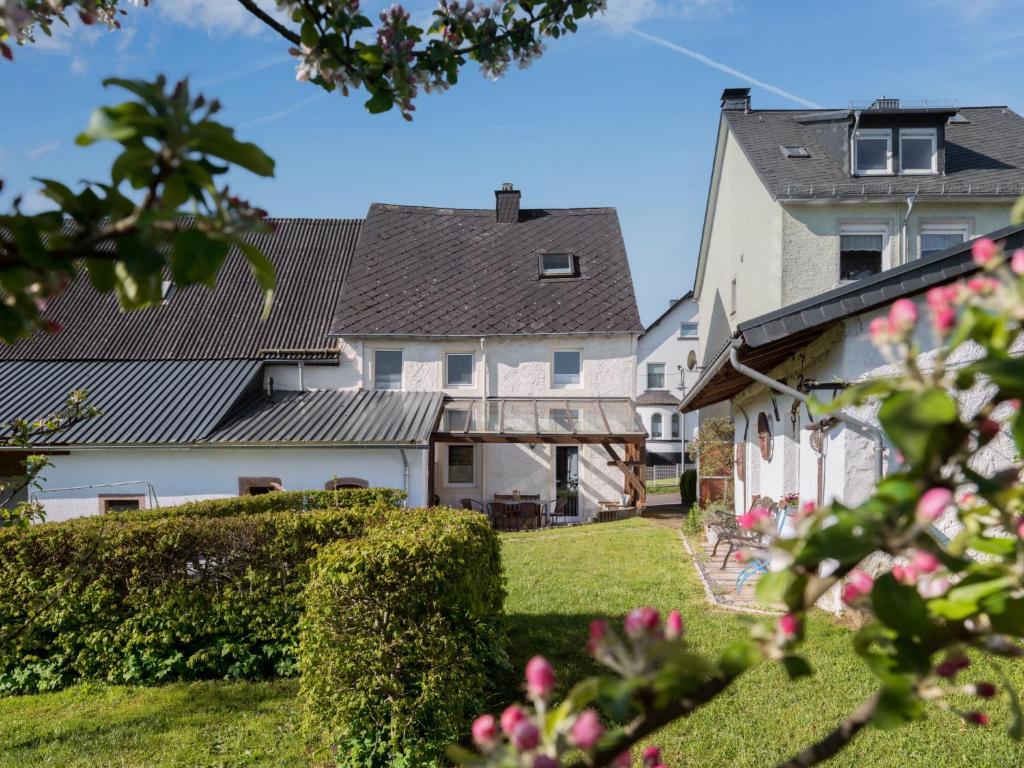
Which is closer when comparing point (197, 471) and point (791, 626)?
point (791, 626)

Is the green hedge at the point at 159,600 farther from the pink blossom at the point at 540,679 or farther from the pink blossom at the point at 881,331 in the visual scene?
the pink blossom at the point at 881,331

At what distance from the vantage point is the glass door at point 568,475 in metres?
23.6

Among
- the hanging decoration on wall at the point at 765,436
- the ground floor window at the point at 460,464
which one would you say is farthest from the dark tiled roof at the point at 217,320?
the hanging decoration on wall at the point at 765,436

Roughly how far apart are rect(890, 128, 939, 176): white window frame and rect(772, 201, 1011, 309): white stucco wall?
2.93ft

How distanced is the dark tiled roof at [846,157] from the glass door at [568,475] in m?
10.4

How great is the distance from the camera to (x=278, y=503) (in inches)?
471

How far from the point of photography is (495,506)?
22031mm

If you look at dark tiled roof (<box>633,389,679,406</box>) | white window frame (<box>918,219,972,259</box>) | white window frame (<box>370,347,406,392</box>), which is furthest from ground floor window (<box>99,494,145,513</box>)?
dark tiled roof (<box>633,389,679,406</box>)

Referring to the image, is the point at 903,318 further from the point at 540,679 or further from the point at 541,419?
the point at 541,419

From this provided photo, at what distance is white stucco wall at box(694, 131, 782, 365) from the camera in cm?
1565

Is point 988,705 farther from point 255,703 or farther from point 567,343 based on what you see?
point 567,343

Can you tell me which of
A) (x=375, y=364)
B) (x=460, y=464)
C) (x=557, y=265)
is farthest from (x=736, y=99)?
(x=460, y=464)

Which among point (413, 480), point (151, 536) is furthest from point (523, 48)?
point (413, 480)

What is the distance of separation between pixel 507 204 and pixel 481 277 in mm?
3743
